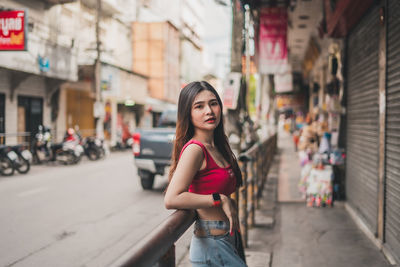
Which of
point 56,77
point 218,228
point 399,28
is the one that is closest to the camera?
point 218,228

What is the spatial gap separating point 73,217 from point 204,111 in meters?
5.57

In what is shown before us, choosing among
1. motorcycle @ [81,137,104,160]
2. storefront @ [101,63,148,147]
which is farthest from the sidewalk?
storefront @ [101,63,148,147]

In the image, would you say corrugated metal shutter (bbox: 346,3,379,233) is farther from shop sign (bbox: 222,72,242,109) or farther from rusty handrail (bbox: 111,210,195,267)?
rusty handrail (bbox: 111,210,195,267)

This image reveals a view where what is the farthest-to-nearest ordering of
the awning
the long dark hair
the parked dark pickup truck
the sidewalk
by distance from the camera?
the awning < the parked dark pickup truck < the sidewalk < the long dark hair

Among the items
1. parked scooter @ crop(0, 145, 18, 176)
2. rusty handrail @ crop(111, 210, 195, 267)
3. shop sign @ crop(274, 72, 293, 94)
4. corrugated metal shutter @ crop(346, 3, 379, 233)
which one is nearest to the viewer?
rusty handrail @ crop(111, 210, 195, 267)

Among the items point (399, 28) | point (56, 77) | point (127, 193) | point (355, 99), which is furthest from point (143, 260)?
point (56, 77)

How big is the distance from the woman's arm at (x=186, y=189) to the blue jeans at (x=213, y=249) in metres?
0.19

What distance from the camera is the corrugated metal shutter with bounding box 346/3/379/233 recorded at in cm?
534

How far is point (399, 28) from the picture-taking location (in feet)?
14.0

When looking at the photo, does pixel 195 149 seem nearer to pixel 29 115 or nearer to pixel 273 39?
pixel 273 39

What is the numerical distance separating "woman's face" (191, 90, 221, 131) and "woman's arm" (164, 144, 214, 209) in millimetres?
218

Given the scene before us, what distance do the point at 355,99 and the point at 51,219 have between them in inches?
221

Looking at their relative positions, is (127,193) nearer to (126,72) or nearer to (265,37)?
(265,37)

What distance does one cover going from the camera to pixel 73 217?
703 cm
